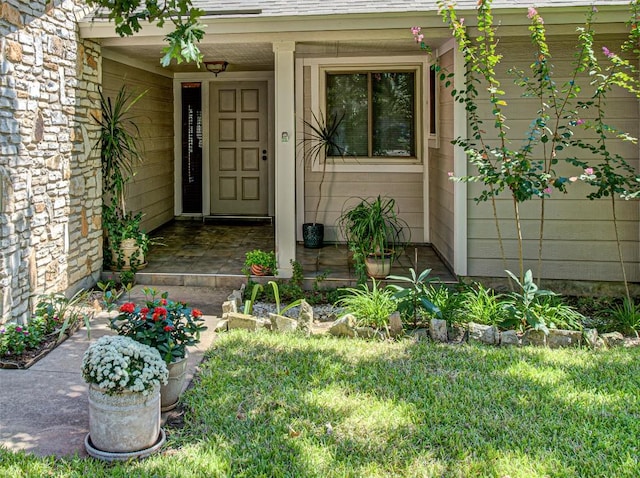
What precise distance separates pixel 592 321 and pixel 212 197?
21.0 ft

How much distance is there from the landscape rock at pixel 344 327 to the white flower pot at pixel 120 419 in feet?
6.67

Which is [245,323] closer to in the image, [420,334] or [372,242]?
[420,334]

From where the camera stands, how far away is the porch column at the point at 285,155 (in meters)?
6.07

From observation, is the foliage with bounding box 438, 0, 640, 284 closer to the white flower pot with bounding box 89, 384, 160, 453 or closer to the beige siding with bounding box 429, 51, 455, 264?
the beige siding with bounding box 429, 51, 455, 264

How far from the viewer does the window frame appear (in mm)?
7785

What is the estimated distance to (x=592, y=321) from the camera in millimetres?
5242

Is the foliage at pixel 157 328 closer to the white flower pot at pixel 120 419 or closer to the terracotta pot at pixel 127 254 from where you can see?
the white flower pot at pixel 120 419

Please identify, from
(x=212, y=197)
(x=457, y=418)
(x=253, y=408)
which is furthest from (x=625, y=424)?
(x=212, y=197)

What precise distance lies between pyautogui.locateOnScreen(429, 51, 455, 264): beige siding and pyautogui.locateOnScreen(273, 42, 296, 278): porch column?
1684 millimetres

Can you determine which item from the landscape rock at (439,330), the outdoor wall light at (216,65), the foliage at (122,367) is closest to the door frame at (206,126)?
the outdoor wall light at (216,65)

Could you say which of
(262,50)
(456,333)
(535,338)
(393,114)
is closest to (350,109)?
(393,114)

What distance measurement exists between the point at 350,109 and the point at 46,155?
410 centimetres

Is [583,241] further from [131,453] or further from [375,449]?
[131,453]

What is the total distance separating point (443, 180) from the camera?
6918 mm
